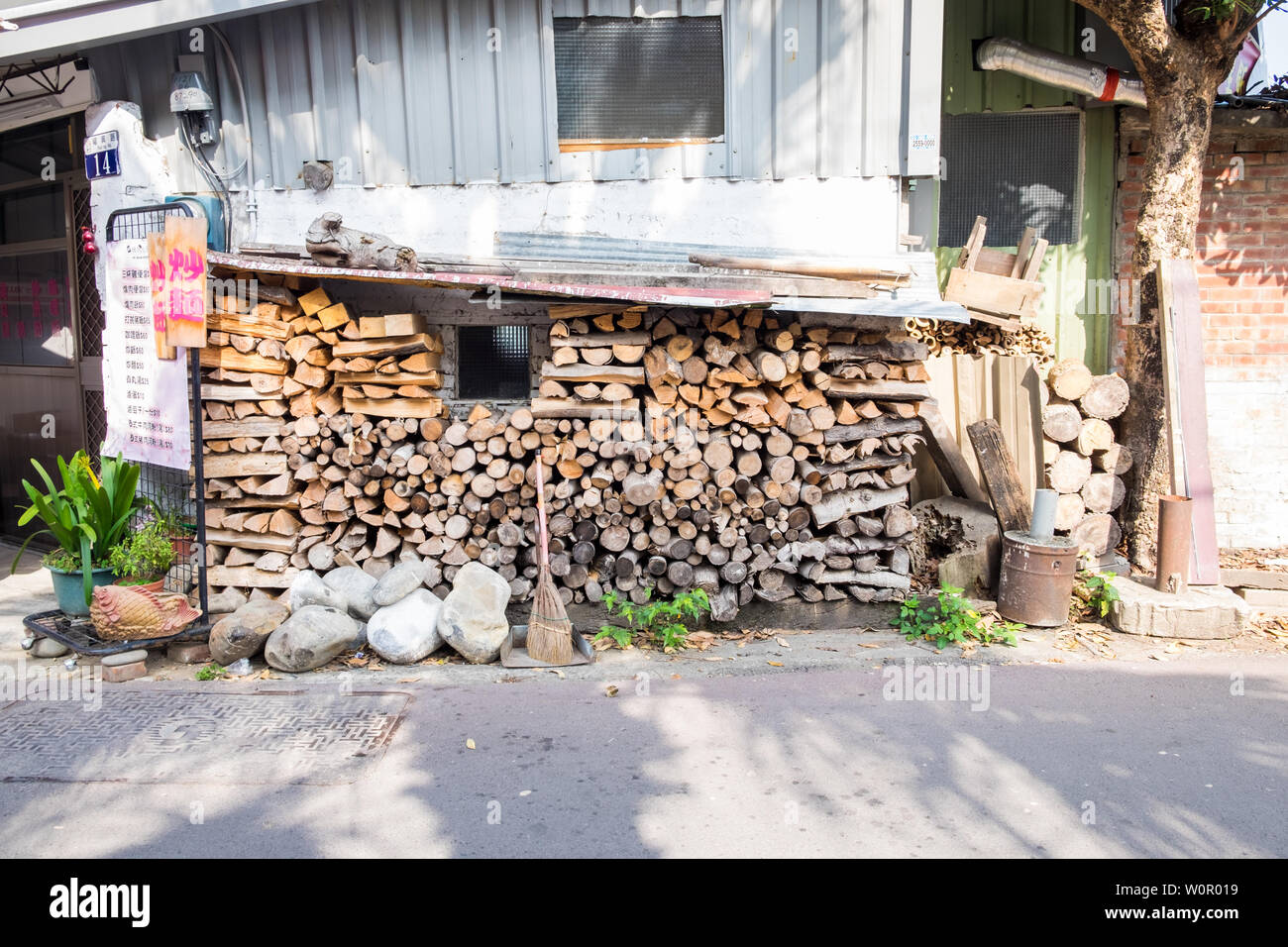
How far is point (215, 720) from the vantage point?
5352 millimetres

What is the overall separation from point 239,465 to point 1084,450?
6.58 metres

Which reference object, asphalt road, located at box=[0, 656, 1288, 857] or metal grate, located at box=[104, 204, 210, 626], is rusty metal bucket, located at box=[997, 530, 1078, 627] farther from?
metal grate, located at box=[104, 204, 210, 626]

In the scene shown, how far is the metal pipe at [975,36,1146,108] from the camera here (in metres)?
7.77

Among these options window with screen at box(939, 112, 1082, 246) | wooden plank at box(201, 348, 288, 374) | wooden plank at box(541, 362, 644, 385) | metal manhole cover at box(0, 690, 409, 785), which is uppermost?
window with screen at box(939, 112, 1082, 246)

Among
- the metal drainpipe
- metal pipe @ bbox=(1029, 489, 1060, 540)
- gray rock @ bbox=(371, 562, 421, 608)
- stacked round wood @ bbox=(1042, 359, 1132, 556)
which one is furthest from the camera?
stacked round wood @ bbox=(1042, 359, 1132, 556)

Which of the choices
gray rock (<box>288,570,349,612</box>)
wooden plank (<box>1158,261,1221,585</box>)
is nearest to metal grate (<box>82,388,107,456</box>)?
gray rock (<box>288,570,349,612</box>)

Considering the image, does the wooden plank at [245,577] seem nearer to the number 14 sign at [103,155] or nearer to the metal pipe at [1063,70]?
the number 14 sign at [103,155]

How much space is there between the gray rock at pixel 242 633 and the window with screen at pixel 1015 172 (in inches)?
262

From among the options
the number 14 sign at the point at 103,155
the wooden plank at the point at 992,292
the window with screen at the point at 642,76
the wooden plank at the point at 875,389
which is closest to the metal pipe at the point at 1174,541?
the wooden plank at the point at 875,389

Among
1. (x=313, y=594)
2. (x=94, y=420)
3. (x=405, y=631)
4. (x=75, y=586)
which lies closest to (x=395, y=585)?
(x=405, y=631)

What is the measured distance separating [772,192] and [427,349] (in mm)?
2875

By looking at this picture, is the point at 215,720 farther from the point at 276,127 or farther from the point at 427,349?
the point at 276,127

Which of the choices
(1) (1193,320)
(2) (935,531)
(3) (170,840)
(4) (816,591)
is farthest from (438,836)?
(1) (1193,320)

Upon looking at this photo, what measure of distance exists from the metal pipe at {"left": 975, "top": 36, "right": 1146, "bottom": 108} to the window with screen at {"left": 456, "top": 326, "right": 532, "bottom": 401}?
4.78 m
